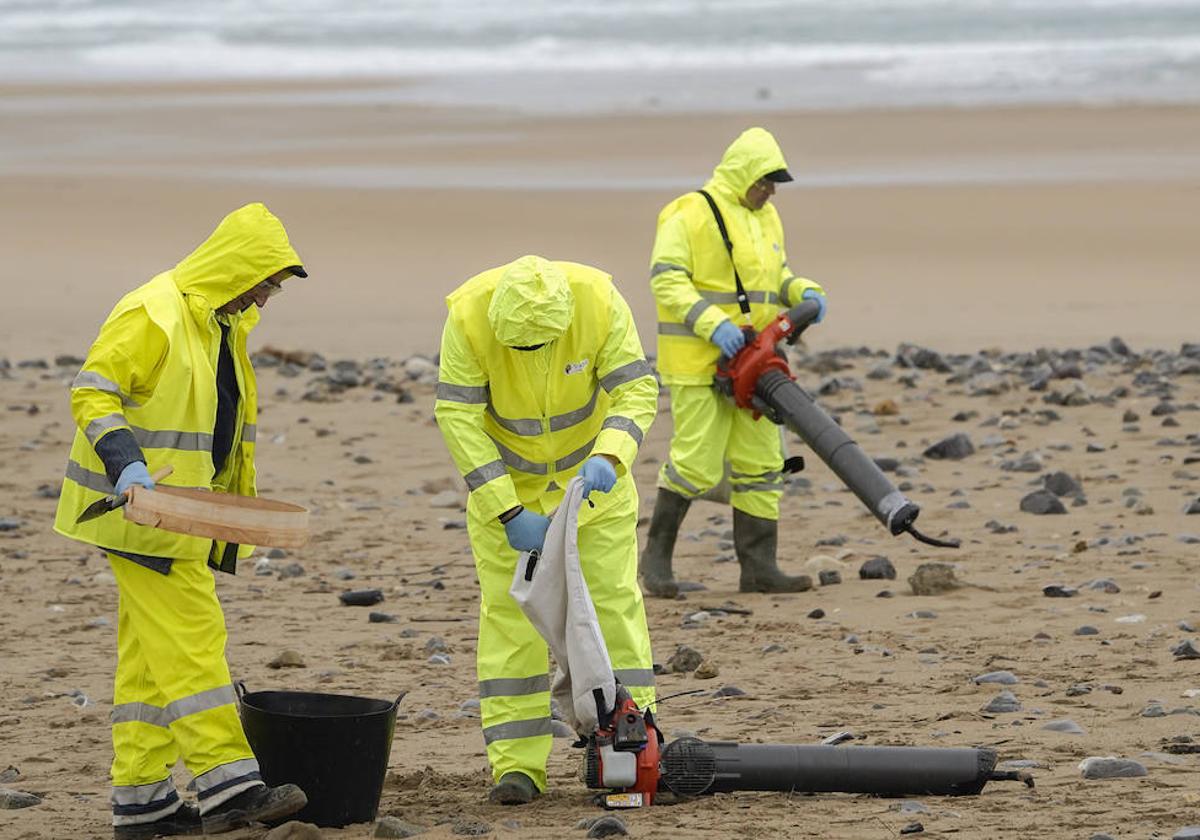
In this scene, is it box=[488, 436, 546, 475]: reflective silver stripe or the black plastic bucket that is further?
box=[488, 436, 546, 475]: reflective silver stripe

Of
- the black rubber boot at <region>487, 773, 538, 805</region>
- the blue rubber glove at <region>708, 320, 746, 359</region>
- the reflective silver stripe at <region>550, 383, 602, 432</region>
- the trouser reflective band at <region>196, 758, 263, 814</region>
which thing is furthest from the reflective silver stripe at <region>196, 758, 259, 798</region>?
the blue rubber glove at <region>708, 320, 746, 359</region>

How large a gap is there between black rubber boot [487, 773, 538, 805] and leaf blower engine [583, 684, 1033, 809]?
24 centimetres

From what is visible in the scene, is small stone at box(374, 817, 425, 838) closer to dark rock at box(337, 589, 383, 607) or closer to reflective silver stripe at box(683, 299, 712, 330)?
dark rock at box(337, 589, 383, 607)

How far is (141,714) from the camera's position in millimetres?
5414

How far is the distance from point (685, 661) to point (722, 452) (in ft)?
4.66

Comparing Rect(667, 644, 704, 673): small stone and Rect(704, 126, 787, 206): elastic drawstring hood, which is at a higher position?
Rect(704, 126, 787, 206): elastic drawstring hood

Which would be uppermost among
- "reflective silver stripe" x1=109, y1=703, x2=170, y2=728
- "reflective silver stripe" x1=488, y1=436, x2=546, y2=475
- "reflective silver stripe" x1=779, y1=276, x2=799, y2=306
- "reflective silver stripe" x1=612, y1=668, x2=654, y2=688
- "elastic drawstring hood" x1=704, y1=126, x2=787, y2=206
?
"elastic drawstring hood" x1=704, y1=126, x2=787, y2=206

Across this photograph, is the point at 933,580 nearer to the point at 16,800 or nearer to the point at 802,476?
the point at 802,476

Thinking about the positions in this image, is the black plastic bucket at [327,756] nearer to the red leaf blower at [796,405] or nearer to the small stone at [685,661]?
the small stone at [685,661]

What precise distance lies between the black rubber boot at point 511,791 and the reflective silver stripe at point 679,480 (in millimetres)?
3002

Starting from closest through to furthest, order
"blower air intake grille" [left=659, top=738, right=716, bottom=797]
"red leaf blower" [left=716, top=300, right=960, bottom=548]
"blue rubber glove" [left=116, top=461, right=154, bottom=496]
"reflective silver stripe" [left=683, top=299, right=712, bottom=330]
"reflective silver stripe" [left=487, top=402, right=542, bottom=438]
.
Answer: "blue rubber glove" [left=116, top=461, right=154, bottom=496]
"blower air intake grille" [left=659, top=738, right=716, bottom=797]
"reflective silver stripe" [left=487, top=402, right=542, bottom=438]
"red leaf blower" [left=716, top=300, right=960, bottom=548]
"reflective silver stripe" [left=683, top=299, right=712, bottom=330]

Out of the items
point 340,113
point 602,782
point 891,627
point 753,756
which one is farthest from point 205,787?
point 340,113

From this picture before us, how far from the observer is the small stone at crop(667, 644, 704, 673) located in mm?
7316

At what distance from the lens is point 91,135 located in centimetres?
3191
